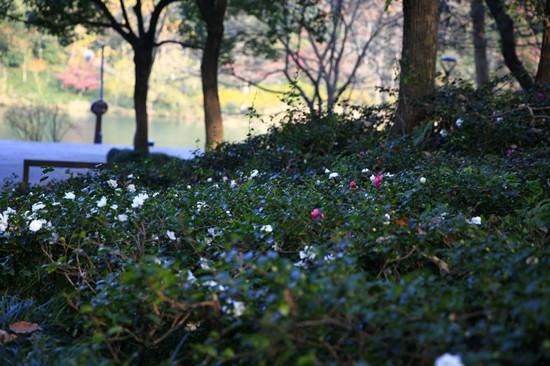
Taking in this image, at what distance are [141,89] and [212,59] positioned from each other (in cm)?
241

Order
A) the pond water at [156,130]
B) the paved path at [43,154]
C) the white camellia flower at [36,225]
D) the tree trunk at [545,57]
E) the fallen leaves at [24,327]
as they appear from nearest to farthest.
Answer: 1. the fallen leaves at [24,327]
2. the white camellia flower at [36,225]
3. the tree trunk at [545,57]
4. the paved path at [43,154]
5. the pond water at [156,130]

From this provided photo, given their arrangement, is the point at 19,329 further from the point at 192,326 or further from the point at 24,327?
the point at 192,326

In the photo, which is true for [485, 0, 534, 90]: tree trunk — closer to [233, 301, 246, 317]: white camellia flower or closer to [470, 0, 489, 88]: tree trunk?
[470, 0, 489, 88]: tree trunk

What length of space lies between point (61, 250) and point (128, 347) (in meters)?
0.94

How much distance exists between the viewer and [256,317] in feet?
6.48

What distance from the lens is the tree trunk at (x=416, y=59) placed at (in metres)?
6.66

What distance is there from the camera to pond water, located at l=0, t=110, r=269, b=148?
2786cm

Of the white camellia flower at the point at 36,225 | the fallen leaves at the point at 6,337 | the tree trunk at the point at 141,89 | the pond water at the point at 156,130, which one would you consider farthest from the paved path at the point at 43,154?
the fallen leaves at the point at 6,337

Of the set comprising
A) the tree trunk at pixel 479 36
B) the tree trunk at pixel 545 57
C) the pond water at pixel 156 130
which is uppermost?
A: the tree trunk at pixel 479 36

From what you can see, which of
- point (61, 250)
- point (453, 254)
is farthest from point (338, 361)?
point (61, 250)

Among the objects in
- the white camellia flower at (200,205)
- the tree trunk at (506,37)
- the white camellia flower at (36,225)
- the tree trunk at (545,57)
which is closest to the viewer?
the white camellia flower at (36,225)

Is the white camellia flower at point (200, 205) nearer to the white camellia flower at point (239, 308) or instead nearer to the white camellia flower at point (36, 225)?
Answer: the white camellia flower at point (36, 225)

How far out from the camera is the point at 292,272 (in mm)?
1718

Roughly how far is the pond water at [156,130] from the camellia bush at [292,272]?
22184 millimetres
